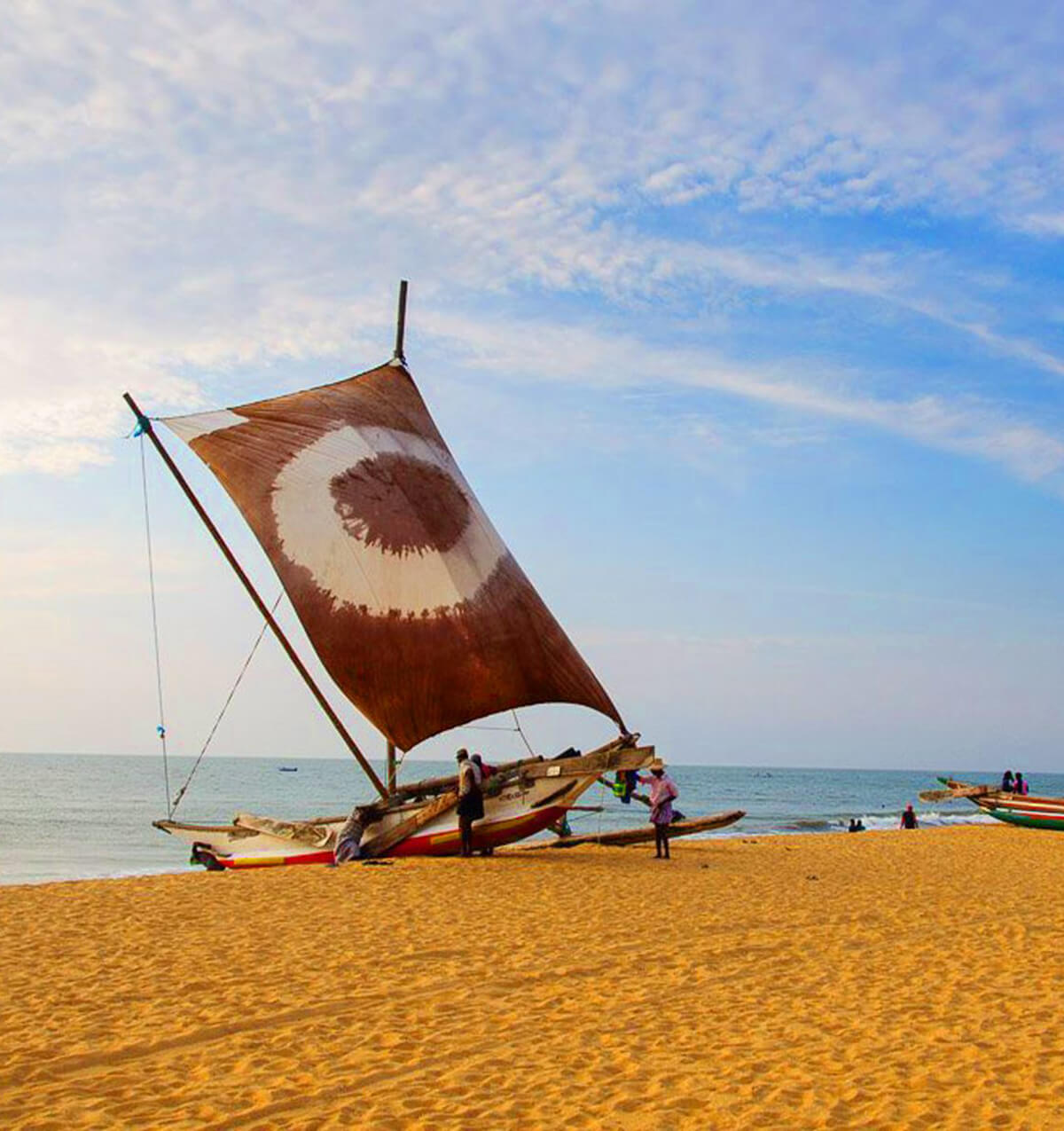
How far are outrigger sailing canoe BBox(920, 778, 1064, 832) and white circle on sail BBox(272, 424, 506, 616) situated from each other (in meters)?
21.8

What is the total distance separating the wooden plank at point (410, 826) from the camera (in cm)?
1769

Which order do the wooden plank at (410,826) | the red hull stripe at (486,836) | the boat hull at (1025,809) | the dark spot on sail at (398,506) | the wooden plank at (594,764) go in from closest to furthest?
the wooden plank at (594,764) → the wooden plank at (410,826) → the red hull stripe at (486,836) → the dark spot on sail at (398,506) → the boat hull at (1025,809)

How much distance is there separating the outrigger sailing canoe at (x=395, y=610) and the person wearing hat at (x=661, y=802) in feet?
2.93

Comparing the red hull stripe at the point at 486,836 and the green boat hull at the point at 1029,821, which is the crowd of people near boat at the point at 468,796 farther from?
the green boat hull at the point at 1029,821

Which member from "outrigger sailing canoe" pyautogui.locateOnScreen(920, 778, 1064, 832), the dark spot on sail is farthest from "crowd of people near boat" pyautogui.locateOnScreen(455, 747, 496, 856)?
"outrigger sailing canoe" pyautogui.locateOnScreen(920, 778, 1064, 832)

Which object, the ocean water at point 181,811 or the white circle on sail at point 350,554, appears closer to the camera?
the white circle on sail at point 350,554

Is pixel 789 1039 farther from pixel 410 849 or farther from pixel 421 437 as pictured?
pixel 421 437

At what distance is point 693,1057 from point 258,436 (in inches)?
591

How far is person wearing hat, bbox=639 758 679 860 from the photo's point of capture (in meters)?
17.8

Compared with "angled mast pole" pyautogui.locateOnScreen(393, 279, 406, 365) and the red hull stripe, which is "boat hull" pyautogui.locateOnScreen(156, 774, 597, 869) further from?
"angled mast pole" pyautogui.locateOnScreen(393, 279, 406, 365)

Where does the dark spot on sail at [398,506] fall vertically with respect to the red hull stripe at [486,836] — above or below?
above

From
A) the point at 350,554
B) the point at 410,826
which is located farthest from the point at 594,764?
the point at 350,554

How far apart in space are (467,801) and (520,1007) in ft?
30.5

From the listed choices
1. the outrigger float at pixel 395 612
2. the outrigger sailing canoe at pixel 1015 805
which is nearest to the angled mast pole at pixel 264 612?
the outrigger float at pixel 395 612
